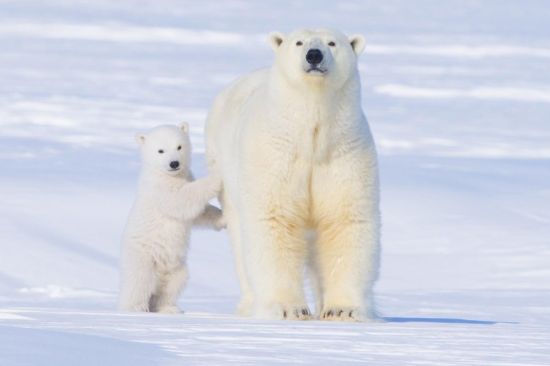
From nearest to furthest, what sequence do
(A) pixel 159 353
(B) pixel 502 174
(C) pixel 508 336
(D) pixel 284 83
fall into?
1. (A) pixel 159 353
2. (C) pixel 508 336
3. (D) pixel 284 83
4. (B) pixel 502 174

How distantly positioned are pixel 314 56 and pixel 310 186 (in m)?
0.52

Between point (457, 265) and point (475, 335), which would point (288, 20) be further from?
point (475, 335)

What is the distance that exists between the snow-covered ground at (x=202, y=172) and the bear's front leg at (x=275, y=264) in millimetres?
295

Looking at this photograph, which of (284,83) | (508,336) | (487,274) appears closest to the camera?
(508,336)

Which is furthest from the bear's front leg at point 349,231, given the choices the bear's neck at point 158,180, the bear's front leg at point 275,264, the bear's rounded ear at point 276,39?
the bear's neck at point 158,180

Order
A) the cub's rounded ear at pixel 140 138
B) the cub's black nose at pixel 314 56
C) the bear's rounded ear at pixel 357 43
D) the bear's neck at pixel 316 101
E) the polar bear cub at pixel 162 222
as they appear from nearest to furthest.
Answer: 1. the cub's black nose at pixel 314 56
2. the bear's neck at pixel 316 101
3. the bear's rounded ear at pixel 357 43
4. the polar bear cub at pixel 162 222
5. the cub's rounded ear at pixel 140 138

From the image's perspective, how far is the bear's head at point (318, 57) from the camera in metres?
5.96

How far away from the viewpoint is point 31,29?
953 inches

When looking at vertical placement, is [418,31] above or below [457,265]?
above

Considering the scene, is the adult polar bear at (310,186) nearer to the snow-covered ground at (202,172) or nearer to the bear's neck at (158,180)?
the snow-covered ground at (202,172)

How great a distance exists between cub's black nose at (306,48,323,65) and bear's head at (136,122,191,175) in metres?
1.36

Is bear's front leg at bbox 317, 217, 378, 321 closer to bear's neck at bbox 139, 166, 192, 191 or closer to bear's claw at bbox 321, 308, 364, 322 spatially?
bear's claw at bbox 321, 308, 364, 322

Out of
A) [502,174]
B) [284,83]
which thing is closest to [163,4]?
[502,174]

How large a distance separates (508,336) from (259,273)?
1.40 meters
